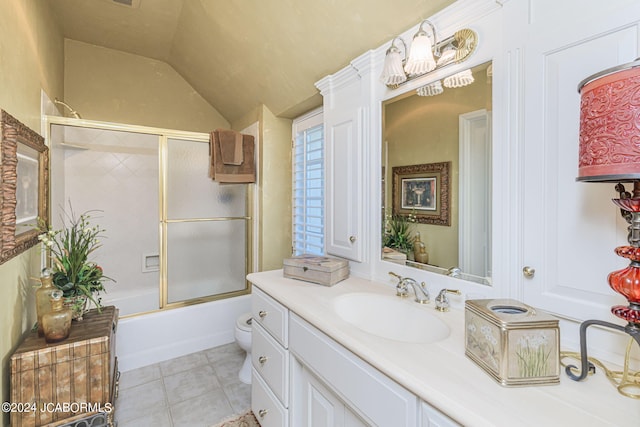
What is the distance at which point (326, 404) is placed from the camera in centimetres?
112

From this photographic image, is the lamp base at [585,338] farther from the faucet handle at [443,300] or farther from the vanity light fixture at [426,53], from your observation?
the vanity light fixture at [426,53]

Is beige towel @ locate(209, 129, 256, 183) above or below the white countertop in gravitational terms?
above

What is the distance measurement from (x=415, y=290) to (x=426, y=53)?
1011mm

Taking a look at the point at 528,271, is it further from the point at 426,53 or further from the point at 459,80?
the point at 426,53

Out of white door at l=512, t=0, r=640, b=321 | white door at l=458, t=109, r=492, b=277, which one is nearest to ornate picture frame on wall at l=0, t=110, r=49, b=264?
white door at l=458, t=109, r=492, b=277

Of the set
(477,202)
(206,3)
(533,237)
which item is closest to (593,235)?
(533,237)

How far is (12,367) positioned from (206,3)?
8.01 ft

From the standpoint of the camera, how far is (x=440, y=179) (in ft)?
4.34

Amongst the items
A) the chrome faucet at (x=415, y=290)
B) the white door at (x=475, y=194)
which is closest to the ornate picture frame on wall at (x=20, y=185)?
the chrome faucet at (x=415, y=290)

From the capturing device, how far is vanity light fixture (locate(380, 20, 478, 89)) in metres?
1.18

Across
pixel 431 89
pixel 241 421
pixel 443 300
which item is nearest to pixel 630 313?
pixel 443 300

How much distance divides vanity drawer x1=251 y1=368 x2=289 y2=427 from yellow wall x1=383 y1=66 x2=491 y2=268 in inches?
39.1

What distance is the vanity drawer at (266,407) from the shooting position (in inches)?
53.2

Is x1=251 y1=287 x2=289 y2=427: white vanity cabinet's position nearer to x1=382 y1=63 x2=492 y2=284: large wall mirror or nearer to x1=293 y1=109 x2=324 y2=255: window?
x1=382 y1=63 x2=492 y2=284: large wall mirror
